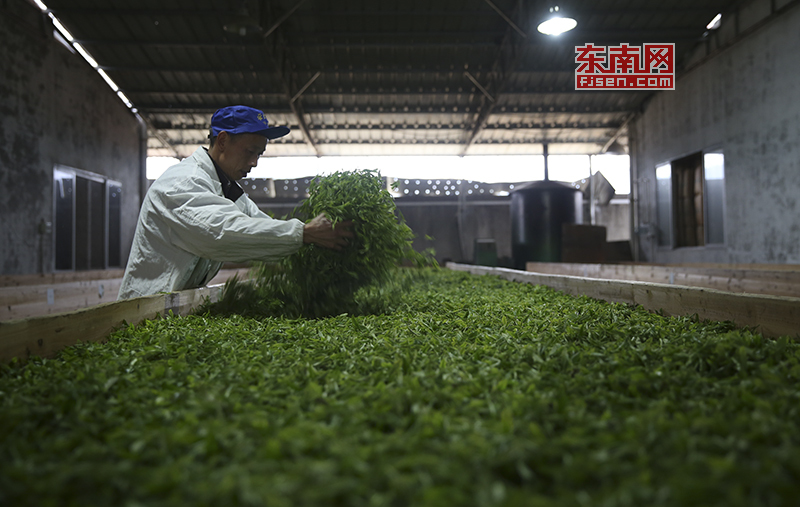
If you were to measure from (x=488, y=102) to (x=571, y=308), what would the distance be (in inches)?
392

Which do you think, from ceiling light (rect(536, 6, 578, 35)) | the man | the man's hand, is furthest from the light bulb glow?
the man's hand

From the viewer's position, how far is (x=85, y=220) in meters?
9.83

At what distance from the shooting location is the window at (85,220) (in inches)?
351

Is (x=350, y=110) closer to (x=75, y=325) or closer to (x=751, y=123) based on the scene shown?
(x=751, y=123)

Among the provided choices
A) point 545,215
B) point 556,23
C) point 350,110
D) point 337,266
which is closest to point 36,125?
point 350,110

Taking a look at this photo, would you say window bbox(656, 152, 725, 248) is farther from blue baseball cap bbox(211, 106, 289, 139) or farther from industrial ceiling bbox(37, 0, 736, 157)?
blue baseball cap bbox(211, 106, 289, 139)

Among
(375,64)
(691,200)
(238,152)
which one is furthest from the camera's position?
(375,64)

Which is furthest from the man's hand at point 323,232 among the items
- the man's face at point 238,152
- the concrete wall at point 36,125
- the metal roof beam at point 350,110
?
the metal roof beam at point 350,110

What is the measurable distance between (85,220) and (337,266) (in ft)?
31.4

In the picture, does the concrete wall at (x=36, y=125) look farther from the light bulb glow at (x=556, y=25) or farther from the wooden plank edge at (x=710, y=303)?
the wooden plank edge at (x=710, y=303)

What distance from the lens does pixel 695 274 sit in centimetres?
472

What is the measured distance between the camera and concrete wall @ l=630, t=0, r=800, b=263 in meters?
7.03

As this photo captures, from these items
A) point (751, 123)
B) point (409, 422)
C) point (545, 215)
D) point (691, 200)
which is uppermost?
point (751, 123)

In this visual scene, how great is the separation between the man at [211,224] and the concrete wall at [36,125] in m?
A: 7.11
